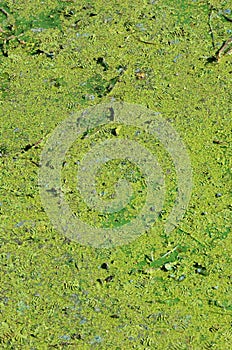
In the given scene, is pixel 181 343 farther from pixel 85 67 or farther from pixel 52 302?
pixel 85 67

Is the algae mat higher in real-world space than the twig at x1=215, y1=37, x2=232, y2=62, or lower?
lower

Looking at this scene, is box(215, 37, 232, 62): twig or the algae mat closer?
the algae mat

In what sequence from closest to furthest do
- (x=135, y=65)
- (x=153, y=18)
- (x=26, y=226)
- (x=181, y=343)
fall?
1. (x=181, y=343)
2. (x=26, y=226)
3. (x=135, y=65)
4. (x=153, y=18)

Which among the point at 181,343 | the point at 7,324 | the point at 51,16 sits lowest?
the point at 7,324

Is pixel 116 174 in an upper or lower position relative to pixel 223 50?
lower

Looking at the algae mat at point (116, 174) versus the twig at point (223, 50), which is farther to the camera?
the twig at point (223, 50)

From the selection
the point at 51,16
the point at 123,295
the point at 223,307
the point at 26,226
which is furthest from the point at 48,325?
the point at 51,16

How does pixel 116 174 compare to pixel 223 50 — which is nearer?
pixel 116 174

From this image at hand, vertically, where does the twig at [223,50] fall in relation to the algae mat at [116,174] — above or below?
above
